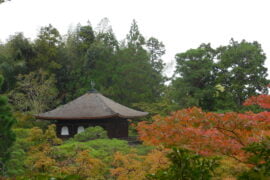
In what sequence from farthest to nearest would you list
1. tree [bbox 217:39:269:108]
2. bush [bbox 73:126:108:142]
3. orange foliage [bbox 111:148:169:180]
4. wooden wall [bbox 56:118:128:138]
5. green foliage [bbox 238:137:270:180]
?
tree [bbox 217:39:269:108] < wooden wall [bbox 56:118:128:138] < bush [bbox 73:126:108:142] < orange foliage [bbox 111:148:169:180] < green foliage [bbox 238:137:270:180]

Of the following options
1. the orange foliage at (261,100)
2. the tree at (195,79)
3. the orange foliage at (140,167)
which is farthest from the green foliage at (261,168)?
the tree at (195,79)

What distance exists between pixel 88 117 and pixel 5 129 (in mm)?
8050

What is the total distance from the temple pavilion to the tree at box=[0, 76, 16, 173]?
25.4 ft

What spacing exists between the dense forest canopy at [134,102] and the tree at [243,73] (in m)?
0.06

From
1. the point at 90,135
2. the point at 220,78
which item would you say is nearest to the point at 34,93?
the point at 90,135

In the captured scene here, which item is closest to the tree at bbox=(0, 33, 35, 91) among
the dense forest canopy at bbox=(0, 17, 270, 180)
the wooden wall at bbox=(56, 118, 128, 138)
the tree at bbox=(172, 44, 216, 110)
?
the dense forest canopy at bbox=(0, 17, 270, 180)

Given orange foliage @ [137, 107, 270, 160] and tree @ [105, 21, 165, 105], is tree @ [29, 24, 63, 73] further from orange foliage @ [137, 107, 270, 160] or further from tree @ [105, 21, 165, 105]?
orange foliage @ [137, 107, 270, 160]

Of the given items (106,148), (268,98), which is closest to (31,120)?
(106,148)

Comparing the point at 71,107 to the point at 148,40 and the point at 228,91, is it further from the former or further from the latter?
the point at 148,40

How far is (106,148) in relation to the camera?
10031 millimetres

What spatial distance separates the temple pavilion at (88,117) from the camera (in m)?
17.3

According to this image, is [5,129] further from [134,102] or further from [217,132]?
[134,102]

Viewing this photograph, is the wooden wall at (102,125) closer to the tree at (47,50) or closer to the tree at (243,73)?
the tree at (243,73)

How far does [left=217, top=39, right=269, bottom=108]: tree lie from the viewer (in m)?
20.2
